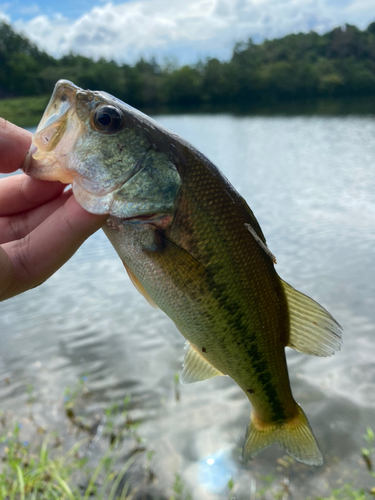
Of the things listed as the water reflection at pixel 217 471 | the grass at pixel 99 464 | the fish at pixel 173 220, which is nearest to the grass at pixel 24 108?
the grass at pixel 99 464

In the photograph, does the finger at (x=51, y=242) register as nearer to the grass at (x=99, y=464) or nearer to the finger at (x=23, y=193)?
the finger at (x=23, y=193)

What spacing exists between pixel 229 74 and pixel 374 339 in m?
80.3

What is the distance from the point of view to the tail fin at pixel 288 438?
229 centimetres

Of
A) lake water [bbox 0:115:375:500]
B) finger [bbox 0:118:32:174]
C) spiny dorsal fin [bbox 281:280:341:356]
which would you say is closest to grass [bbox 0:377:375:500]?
lake water [bbox 0:115:375:500]

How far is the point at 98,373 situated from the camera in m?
7.13

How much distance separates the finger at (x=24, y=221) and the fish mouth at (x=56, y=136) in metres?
0.42

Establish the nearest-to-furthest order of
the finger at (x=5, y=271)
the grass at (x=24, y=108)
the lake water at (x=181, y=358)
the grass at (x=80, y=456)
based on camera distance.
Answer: the finger at (x=5, y=271), the grass at (x=80, y=456), the lake water at (x=181, y=358), the grass at (x=24, y=108)

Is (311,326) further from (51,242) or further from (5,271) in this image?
(5,271)

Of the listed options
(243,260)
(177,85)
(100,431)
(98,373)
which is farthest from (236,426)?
(177,85)

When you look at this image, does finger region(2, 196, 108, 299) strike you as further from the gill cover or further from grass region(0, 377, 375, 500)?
grass region(0, 377, 375, 500)

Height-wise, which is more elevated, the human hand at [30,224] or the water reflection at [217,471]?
the human hand at [30,224]

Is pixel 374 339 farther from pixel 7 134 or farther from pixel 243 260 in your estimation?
pixel 7 134

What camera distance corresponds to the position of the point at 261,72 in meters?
79.7

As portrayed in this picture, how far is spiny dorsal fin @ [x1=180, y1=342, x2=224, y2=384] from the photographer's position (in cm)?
236
